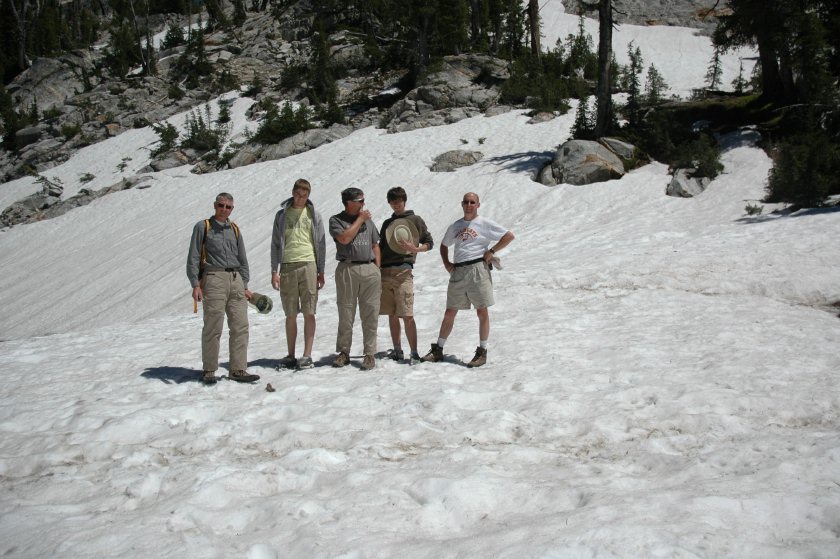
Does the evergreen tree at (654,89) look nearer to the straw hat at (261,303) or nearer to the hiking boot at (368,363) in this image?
the hiking boot at (368,363)

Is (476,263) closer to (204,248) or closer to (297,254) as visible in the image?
(297,254)

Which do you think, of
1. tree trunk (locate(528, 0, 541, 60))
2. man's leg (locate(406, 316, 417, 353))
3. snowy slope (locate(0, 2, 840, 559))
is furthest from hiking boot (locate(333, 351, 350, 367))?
tree trunk (locate(528, 0, 541, 60))

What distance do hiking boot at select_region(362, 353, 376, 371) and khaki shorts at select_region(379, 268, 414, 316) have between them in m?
0.57

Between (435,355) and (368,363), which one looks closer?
(368,363)

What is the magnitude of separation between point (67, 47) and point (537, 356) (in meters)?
70.9

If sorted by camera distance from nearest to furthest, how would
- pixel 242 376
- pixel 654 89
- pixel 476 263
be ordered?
pixel 242 376 < pixel 476 263 < pixel 654 89

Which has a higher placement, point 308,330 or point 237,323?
point 237,323

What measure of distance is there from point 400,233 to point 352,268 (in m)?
0.70

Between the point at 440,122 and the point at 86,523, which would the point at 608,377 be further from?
the point at 440,122

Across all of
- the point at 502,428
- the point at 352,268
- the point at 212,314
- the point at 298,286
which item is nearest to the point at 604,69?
the point at 352,268

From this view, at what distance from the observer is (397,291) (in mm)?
6469

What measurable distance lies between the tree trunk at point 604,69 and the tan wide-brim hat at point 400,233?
15687 millimetres

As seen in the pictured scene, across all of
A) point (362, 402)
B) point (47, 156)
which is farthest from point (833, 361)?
point (47, 156)

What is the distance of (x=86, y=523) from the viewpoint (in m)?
3.07
